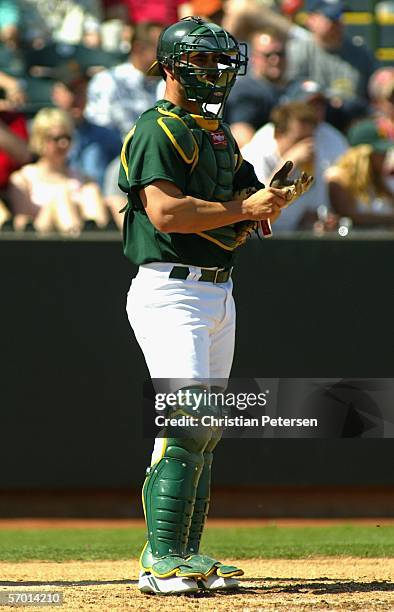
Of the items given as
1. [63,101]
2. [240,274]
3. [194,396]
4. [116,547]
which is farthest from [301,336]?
[63,101]

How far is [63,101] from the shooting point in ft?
32.4

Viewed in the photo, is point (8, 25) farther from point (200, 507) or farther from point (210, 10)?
point (200, 507)

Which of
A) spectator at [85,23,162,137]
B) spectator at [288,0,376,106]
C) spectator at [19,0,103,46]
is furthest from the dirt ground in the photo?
spectator at [19,0,103,46]

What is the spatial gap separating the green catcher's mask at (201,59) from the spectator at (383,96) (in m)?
5.32

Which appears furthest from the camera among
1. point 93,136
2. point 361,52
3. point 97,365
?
point 361,52

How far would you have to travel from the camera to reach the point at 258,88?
374 inches

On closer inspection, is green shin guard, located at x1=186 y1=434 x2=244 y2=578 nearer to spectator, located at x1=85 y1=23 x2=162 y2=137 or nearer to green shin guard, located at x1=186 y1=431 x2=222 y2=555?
green shin guard, located at x1=186 y1=431 x2=222 y2=555

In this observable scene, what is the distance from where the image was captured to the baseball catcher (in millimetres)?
4621

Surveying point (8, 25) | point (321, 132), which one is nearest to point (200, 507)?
point (321, 132)

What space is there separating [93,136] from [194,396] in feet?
16.1

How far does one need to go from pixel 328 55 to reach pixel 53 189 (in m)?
3.93

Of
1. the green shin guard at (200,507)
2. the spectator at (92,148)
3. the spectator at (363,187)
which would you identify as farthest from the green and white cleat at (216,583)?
the spectator at (92,148)

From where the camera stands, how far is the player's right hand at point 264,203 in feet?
15.1

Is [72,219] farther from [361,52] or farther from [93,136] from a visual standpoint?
[361,52]
